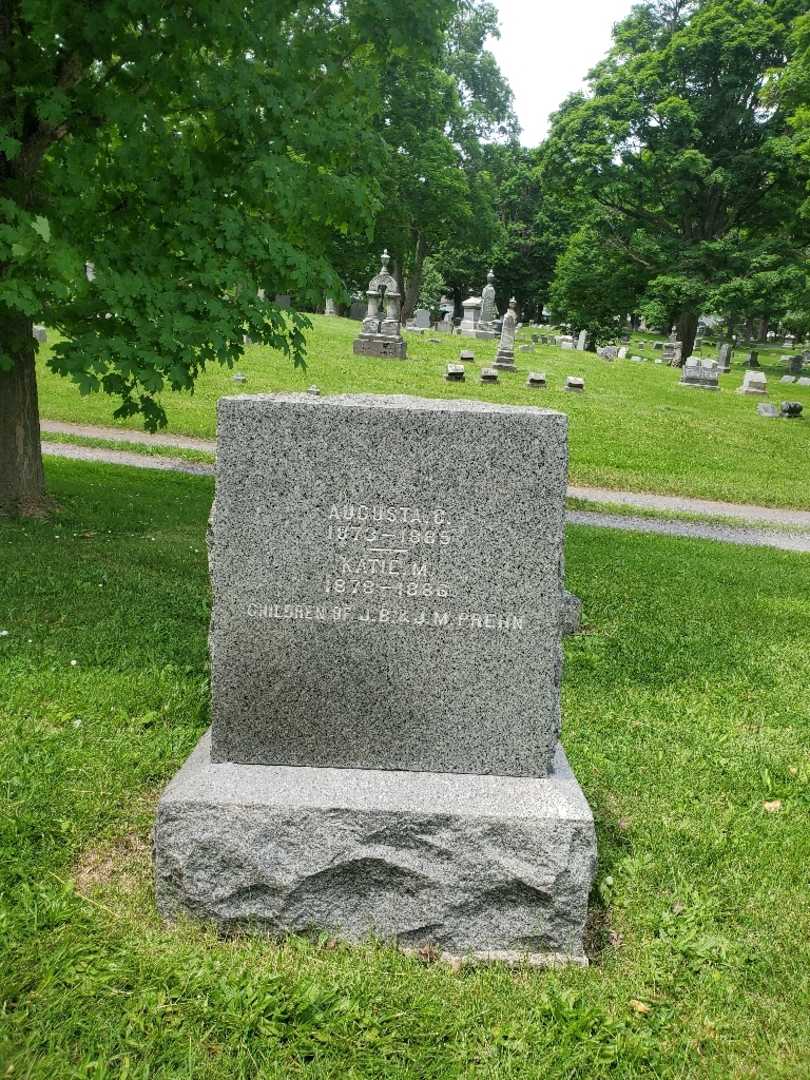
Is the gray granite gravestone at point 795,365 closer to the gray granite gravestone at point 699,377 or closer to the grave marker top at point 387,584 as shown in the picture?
the gray granite gravestone at point 699,377

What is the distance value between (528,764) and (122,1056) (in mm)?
1814

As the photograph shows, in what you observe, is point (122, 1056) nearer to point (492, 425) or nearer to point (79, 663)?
point (492, 425)

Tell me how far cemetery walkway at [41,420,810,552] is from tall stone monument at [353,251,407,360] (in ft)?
40.1

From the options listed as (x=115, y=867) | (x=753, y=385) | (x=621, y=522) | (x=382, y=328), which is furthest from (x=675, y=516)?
(x=753, y=385)

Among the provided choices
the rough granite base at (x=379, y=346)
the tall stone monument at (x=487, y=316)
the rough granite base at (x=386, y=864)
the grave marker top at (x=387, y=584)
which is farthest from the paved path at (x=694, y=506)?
the tall stone monument at (x=487, y=316)

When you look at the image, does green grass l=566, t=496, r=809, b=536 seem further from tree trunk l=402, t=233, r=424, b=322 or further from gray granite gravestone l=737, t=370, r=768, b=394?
tree trunk l=402, t=233, r=424, b=322

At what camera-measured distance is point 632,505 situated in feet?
48.5

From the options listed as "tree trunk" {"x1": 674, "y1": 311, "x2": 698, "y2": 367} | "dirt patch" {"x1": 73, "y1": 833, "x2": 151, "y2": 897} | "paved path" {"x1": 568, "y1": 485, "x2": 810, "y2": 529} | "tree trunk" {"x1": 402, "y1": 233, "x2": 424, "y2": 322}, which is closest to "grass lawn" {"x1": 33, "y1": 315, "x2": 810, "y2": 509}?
"paved path" {"x1": 568, "y1": 485, "x2": 810, "y2": 529}

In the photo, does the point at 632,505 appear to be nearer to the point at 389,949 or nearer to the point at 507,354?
the point at 389,949

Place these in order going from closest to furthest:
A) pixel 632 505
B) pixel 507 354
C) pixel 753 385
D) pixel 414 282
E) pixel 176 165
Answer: pixel 176 165
pixel 632 505
pixel 507 354
pixel 753 385
pixel 414 282

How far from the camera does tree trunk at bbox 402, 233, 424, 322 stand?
48.2 meters

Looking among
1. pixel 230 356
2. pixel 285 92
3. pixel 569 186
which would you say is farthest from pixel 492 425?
pixel 569 186

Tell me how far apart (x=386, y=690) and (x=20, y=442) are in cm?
696

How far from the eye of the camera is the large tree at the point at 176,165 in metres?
6.25
